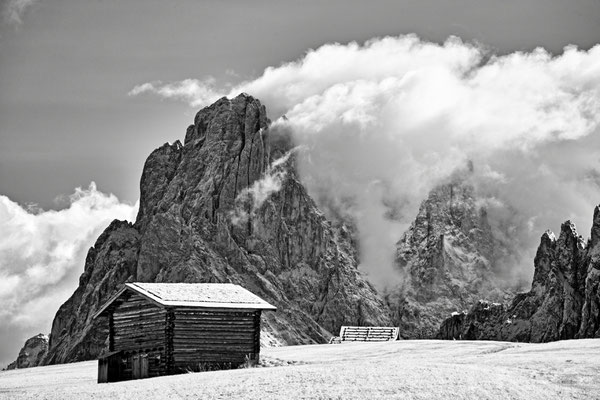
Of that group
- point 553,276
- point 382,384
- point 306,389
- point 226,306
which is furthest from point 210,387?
point 553,276

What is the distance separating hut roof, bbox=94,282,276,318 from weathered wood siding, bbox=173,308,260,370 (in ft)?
1.82

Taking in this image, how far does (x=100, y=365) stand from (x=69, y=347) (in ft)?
427

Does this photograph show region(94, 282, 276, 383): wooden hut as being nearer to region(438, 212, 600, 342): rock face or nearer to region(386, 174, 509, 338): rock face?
region(438, 212, 600, 342): rock face

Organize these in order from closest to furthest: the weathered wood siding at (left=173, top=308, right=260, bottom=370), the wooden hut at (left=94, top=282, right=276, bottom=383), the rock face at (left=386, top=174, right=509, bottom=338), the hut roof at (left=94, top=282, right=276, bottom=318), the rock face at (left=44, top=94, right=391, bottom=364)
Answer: the wooden hut at (left=94, top=282, right=276, bottom=383) < the weathered wood siding at (left=173, top=308, right=260, bottom=370) < the hut roof at (left=94, top=282, right=276, bottom=318) < the rock face at (left=44, top=94, right=391, bottom=364) < the rock face at (left=386, top=174, right=509, bottom=338)

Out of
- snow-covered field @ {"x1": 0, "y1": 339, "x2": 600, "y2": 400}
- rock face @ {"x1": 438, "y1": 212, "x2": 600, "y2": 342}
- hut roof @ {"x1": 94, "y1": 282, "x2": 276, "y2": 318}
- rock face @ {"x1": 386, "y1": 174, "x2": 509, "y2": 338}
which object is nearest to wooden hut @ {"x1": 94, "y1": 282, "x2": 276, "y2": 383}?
hut roof @ {"x1": 94, "y1": 282, "x2": 276, "y2": 318}

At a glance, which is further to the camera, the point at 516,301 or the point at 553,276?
the point at 516,301

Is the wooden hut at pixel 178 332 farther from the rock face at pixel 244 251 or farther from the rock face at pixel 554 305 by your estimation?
the rock face at pixel 244 251

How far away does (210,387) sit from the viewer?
42.3 m

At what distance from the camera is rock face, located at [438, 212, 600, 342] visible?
421ft

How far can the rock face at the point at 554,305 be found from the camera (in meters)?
128

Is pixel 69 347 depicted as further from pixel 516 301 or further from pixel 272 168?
pixel 516 301

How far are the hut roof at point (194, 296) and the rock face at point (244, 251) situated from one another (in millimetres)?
110538

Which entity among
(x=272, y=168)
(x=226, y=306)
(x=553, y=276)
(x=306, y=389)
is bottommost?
(x=306, y=389)

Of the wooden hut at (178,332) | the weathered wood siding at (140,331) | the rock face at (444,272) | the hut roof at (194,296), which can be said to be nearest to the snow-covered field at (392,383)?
the wooden hut at (178,332)
